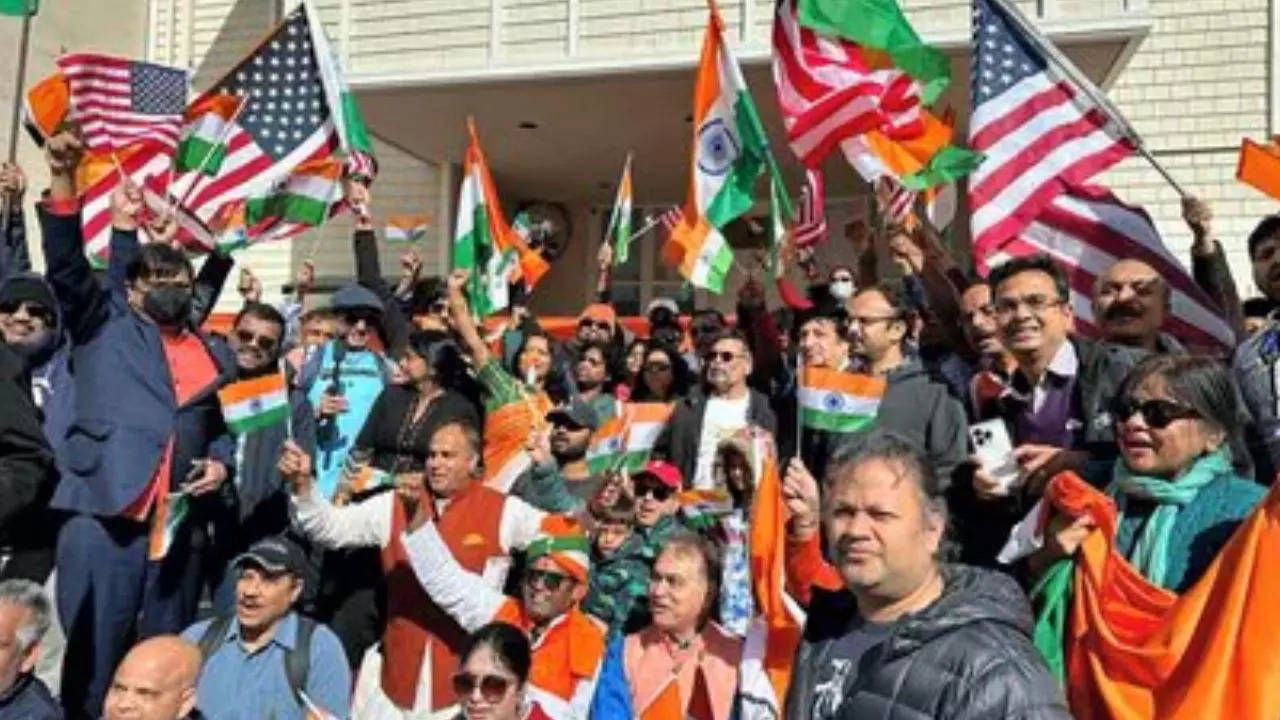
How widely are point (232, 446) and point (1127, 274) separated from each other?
358cm

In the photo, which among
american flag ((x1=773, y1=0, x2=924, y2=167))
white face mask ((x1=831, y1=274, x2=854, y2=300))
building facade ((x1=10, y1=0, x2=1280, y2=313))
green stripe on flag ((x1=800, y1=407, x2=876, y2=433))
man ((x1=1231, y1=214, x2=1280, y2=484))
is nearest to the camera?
man ((x1=1231, y1=214, x2=1280, y2=484))

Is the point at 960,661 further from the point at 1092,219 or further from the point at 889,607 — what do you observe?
the point at 1092,219

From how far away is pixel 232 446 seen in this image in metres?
5.95

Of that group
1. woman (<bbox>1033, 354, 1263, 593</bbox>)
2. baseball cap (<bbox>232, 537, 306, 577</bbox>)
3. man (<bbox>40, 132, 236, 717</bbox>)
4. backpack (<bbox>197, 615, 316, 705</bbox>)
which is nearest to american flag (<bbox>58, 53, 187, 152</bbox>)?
man (<bbox>40, 132, 236, 717</bbox>)

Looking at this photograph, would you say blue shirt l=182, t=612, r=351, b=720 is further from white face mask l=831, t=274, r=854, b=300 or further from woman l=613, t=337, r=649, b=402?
white face mask l=831, t=274, r=854, b=300

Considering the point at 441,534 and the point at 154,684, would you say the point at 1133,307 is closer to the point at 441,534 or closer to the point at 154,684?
the point at 441,534

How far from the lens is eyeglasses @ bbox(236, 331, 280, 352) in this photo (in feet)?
19.3

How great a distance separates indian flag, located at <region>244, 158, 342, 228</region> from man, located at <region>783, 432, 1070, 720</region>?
5062mm

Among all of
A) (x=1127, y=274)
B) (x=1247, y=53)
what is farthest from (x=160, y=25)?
(x=1127, y=274)

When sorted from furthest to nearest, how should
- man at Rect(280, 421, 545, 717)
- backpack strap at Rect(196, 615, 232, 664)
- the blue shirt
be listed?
man at Rect(280, 421, 545, 717)
backpack strap at Rect(196, 615, 232, 664)
the blue shirt

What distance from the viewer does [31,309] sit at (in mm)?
5660

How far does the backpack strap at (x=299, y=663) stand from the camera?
4.95 metres

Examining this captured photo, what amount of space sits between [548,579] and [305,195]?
10.7ft

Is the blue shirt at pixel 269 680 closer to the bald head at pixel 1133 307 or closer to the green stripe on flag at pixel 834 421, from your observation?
the green stripe on flag at pixel 834 421
